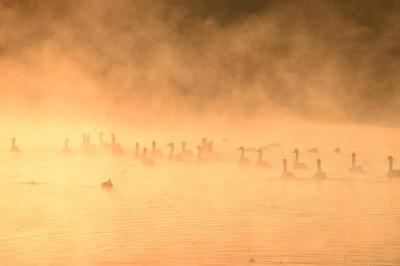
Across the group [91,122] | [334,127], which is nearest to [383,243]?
[334,127]

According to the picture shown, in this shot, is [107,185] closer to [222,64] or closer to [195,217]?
[195,217]

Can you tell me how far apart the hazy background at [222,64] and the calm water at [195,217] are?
16.4ft

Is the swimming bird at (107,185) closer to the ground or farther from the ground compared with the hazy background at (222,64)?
closer to the ground

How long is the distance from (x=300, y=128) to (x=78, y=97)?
4725 millimetres

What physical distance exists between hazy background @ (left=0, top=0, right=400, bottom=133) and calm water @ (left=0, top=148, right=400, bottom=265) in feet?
16.4

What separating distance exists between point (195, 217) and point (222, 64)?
1061 cm

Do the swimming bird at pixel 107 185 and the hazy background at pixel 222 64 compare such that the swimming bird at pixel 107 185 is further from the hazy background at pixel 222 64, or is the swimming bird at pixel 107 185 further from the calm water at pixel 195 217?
the hazy background at pixel 222 64

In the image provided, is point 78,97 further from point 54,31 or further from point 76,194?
point 76,194

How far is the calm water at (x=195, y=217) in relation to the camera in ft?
25.4

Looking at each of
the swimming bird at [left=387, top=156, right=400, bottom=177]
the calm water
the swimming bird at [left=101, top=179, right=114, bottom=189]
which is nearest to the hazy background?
the calm water

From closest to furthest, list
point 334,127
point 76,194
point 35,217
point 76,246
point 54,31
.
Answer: point 76,246 → point 35,217 → point 76,194 → point 54,31 → point 334,127

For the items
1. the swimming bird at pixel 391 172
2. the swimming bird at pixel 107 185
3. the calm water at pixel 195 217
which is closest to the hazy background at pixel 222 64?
the calm water at pixel 195 217

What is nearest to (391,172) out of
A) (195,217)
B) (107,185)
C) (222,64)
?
(107,185)

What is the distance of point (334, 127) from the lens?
A: 19.0 m
